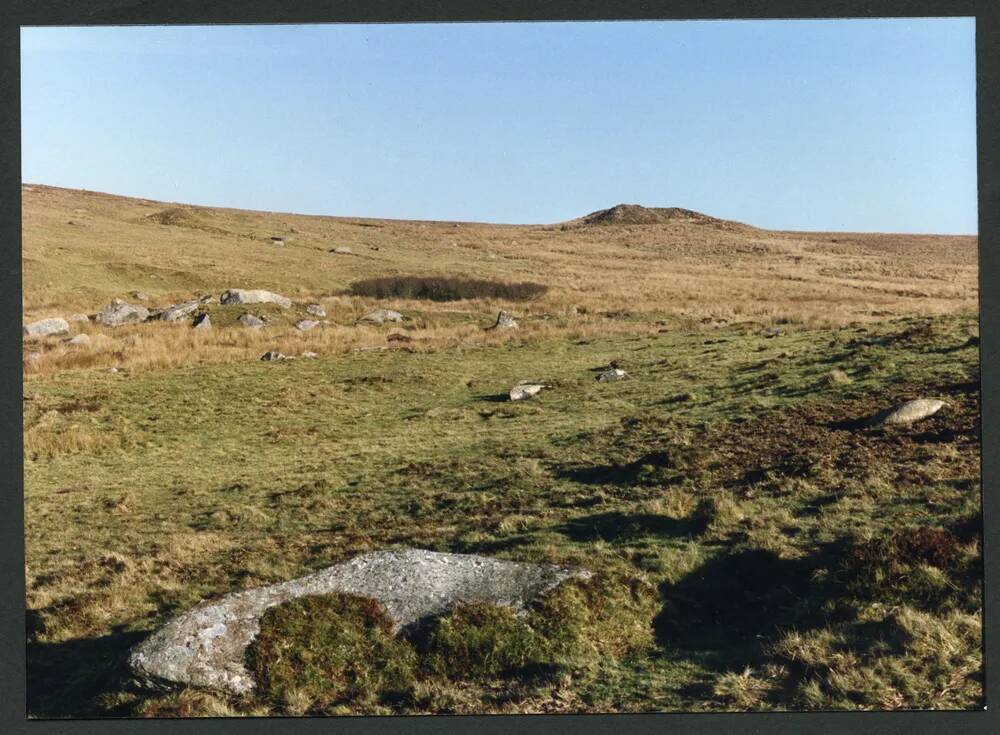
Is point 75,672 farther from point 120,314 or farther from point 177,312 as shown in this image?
point 120,314

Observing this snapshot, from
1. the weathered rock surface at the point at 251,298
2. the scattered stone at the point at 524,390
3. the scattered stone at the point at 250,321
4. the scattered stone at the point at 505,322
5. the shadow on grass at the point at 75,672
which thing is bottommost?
the shadow on grass at the point at 75,672

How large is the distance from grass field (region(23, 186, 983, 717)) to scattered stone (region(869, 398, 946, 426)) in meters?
0.33

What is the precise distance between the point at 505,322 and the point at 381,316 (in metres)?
7.73

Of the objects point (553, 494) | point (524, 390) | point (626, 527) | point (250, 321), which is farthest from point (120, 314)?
point (626, 527)

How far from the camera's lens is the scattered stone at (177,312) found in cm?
4220

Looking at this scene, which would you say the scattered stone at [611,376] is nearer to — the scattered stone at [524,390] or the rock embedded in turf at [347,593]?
the scattered stone at [524,390]

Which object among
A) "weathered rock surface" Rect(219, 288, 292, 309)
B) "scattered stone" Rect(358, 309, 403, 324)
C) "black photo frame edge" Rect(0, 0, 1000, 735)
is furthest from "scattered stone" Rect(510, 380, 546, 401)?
"weathered rock surface" Rect(219, 288, 292, 309)

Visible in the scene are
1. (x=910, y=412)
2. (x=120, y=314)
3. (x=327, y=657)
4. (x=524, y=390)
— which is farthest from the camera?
(x=120, y=314)

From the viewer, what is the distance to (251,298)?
4572cm

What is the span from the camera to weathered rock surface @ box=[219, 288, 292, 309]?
4512 cm

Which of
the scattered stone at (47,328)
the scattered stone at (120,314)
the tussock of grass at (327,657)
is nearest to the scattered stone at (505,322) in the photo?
the scattered stone at (120,314)

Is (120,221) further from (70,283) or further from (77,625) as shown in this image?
(77,625)

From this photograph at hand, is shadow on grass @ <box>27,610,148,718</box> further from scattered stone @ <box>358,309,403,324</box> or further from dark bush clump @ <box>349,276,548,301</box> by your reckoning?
dark bush clump @ <box>349,276,548,301</box>

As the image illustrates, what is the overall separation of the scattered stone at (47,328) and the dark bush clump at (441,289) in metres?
20.4
